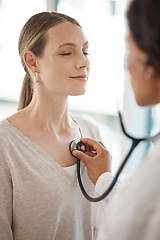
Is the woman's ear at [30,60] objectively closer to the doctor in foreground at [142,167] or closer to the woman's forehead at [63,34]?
the woman's forehead at [63,34]

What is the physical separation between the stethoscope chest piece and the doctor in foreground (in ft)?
2.07

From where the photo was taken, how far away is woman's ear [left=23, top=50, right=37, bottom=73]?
134 centimetres

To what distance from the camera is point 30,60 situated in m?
1.36

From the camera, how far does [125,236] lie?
624 millimetres

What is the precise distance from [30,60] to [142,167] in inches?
33.7

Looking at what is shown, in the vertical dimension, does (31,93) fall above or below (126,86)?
above

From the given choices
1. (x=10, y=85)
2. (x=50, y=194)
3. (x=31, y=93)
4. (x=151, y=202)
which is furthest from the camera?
(x=10, y=85)

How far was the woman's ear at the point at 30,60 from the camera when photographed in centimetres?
134

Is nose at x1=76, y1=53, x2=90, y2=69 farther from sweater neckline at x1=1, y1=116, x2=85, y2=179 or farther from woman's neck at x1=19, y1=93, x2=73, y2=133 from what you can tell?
sweater neckline at x1=1, y1=116, x2=85, y2=179

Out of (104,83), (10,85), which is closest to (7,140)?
(104,83)

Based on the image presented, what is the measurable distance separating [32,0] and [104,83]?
98 cm

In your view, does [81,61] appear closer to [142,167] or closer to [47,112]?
[47,112]

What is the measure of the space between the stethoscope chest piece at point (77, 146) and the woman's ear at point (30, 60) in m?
0.37

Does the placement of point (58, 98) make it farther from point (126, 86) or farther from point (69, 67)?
point (126, 86)
